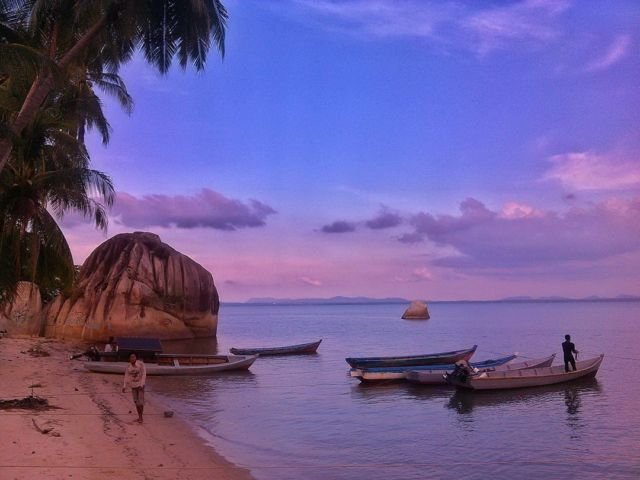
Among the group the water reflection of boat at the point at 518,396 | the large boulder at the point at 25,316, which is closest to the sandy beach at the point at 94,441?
the water reflection of boat at the point at 518,396

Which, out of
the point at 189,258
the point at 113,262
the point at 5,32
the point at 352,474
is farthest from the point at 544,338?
the point at 5,32

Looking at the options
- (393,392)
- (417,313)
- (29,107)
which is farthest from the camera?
(417,313)

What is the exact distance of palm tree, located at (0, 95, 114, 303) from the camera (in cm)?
2205

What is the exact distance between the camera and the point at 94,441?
13734mm

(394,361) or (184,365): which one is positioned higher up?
(184,365)

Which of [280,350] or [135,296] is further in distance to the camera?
[135,296]

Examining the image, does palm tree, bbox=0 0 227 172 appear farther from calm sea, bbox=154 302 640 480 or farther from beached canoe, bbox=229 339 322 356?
beached canoe, bbox=229 339 322 356

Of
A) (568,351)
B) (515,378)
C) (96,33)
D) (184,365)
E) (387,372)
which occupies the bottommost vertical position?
(515,378)

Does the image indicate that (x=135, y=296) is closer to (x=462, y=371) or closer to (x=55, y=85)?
(x=462, y=371)

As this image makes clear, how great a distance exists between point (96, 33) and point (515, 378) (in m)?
22.2

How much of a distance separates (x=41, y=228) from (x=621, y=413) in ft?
76.5

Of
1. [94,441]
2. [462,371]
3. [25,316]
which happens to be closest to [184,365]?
[462,371]

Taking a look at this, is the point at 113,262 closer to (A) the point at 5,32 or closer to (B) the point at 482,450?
(A) the point at 5,32

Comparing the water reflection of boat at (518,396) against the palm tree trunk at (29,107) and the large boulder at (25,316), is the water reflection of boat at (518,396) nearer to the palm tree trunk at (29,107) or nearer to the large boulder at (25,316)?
the palm tree trunk at (29,107)
